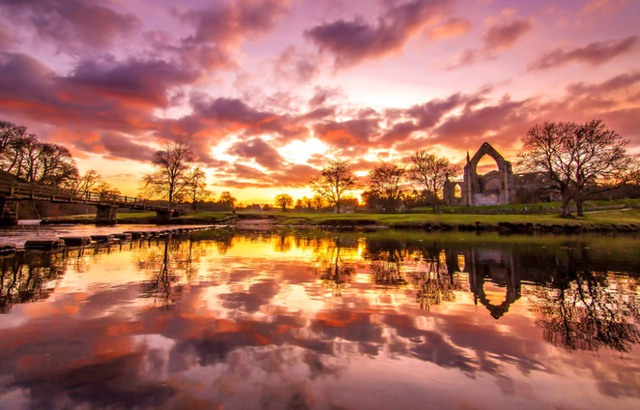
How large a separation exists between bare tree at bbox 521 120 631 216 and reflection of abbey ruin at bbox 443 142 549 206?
40853 mm

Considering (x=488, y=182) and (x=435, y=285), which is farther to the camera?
(x=488, y=182)

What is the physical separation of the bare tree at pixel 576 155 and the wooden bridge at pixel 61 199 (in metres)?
Result: 63.8

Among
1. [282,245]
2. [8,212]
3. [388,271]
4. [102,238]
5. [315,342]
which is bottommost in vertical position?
[315,342]

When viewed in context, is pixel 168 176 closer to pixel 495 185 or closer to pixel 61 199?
pixel 61 199

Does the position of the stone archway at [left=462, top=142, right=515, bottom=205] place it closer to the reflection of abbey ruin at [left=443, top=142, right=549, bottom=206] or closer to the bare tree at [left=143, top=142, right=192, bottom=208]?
the reflection of abbey ruin at [left=443, top=142, right=549, bottom=206]

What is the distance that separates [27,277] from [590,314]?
15072 mm

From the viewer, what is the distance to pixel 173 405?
3.30 m

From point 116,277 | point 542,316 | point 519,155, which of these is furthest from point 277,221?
point 542,316

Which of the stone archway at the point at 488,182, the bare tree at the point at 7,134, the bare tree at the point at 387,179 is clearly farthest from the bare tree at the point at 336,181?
the bare tree at the point at 7,134

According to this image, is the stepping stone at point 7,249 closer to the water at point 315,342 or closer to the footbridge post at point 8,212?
the water at point 315,342

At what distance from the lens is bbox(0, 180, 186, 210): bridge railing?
103 ft

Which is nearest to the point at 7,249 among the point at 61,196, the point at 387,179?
the point at 61,196

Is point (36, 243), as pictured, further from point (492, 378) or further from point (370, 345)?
point (492, 378)

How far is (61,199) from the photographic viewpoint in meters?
38.7
